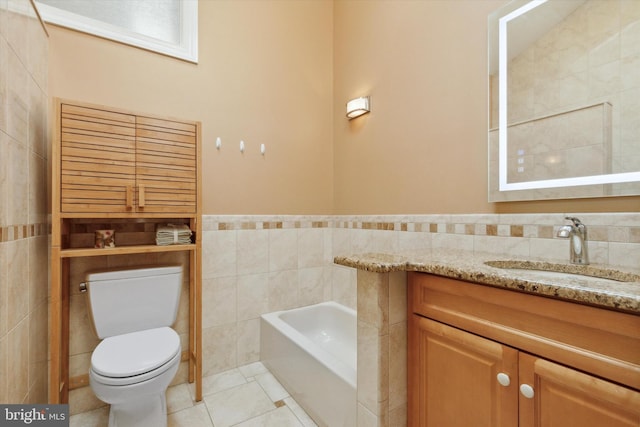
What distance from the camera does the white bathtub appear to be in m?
1.45

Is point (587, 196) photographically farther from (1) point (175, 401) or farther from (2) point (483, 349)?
(1) point (175, 401)

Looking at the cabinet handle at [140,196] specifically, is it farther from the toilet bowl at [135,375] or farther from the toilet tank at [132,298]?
the toilet bowl at [135,375]

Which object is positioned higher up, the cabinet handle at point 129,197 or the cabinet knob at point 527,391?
the cabinet handle at point 129,197

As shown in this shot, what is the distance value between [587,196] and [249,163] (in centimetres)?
204

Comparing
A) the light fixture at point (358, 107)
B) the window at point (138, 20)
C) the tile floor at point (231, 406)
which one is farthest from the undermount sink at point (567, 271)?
the window at point (138, 20)

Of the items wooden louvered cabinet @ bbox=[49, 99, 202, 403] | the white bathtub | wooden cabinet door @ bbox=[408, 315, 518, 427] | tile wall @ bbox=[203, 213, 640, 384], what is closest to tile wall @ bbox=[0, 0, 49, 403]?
wooden louvered cabinet @ bbox=[49, 99, 202, 403]

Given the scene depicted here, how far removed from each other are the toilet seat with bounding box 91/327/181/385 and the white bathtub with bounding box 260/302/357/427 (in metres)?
0.71

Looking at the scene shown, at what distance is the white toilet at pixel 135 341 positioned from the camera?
1.30 m

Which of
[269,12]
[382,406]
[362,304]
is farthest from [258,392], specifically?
[269,12]

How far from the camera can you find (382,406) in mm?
1176

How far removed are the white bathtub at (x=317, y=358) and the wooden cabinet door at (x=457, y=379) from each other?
1.12 feet

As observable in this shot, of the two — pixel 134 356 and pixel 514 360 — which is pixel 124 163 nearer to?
pixel 134 356

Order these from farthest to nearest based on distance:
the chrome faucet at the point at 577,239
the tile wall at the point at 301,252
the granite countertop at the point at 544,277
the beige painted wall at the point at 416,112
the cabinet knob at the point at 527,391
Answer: the beige painted wall at the point at 416,112 → the tile wall at the point at 301,252 → the chrome faucet at the point at 577,239 → the cabinet knob at the point at 527,391 → the granite countertop at the point at 544,277

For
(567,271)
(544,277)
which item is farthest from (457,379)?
(567,271)
